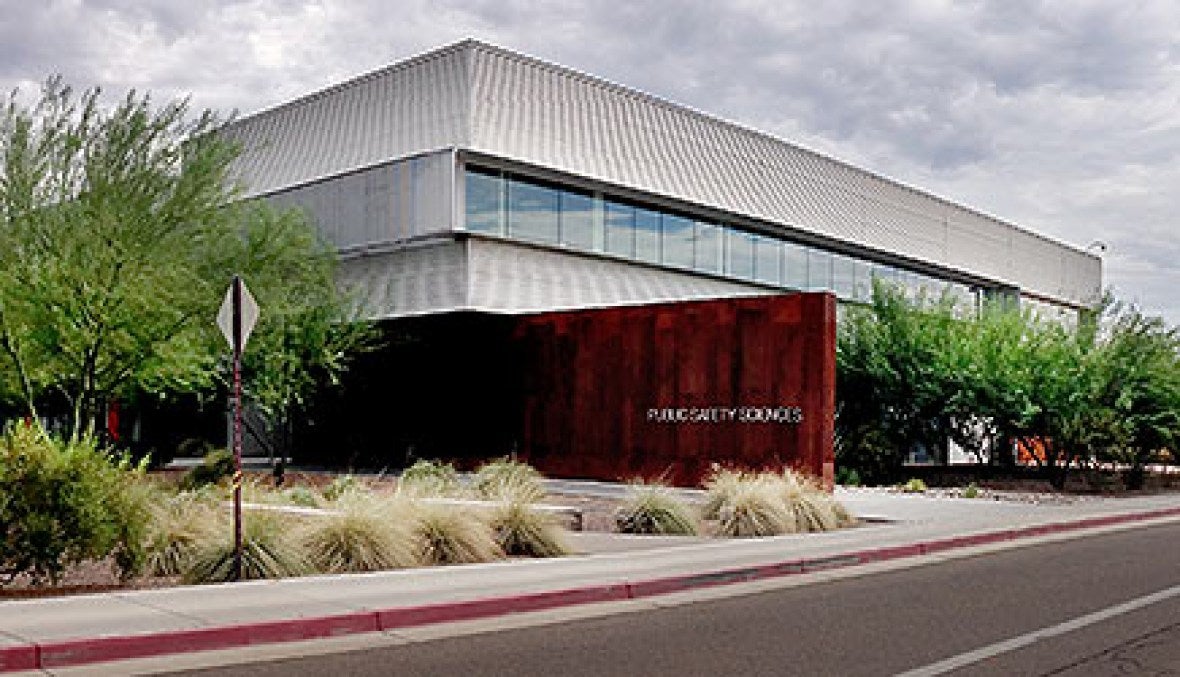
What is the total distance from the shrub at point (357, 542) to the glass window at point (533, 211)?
20076mm

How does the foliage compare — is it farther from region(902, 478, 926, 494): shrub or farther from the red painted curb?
the red painted curb

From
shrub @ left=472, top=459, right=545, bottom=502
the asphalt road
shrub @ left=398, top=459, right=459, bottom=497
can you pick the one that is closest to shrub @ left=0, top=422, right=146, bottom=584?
the asphalt road

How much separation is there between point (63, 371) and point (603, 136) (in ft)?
59.3

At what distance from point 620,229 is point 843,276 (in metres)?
14.6

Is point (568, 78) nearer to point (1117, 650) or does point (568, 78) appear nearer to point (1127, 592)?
point (1127, 592)

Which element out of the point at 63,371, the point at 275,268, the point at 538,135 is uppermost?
the point at 538,135

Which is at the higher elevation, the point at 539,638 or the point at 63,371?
the point at 63,371

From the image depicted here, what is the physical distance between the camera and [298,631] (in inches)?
412

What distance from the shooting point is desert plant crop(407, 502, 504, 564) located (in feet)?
49.4

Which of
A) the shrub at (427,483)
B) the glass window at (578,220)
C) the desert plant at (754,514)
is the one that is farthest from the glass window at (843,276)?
the desert plant at (754,514)

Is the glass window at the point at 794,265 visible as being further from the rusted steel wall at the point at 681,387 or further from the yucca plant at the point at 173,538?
the yucca plant at the point at 173,538

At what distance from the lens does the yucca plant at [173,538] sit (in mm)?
13648

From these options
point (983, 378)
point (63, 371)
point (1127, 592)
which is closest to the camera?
point (1127, 592)

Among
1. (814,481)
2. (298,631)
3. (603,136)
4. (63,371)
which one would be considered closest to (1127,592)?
(298,631)
